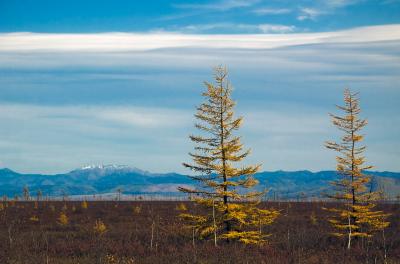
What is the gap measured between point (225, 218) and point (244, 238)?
209 cm

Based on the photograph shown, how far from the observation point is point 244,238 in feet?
96.3

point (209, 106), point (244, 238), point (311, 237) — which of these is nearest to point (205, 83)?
point (209, 106)

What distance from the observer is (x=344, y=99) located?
32.5m

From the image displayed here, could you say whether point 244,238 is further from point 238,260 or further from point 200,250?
point 238,260

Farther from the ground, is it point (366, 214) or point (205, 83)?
point (205, 83)

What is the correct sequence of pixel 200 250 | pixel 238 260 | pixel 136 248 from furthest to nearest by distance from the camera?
pixel 136 248 < pixel 200 250 < pixel 238 260

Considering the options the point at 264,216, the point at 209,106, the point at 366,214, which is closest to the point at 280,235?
the point at 366,214

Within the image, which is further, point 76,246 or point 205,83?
point 76,246

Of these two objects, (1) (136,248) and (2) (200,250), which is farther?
(1) (136,248)

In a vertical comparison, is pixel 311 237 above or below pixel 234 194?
Answer: below

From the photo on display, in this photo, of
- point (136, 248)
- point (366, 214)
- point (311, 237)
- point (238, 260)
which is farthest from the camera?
point (311, 237)

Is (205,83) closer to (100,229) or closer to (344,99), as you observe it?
(344,99)

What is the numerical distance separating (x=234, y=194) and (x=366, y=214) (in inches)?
338

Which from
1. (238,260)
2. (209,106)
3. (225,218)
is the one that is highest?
(209,106)
